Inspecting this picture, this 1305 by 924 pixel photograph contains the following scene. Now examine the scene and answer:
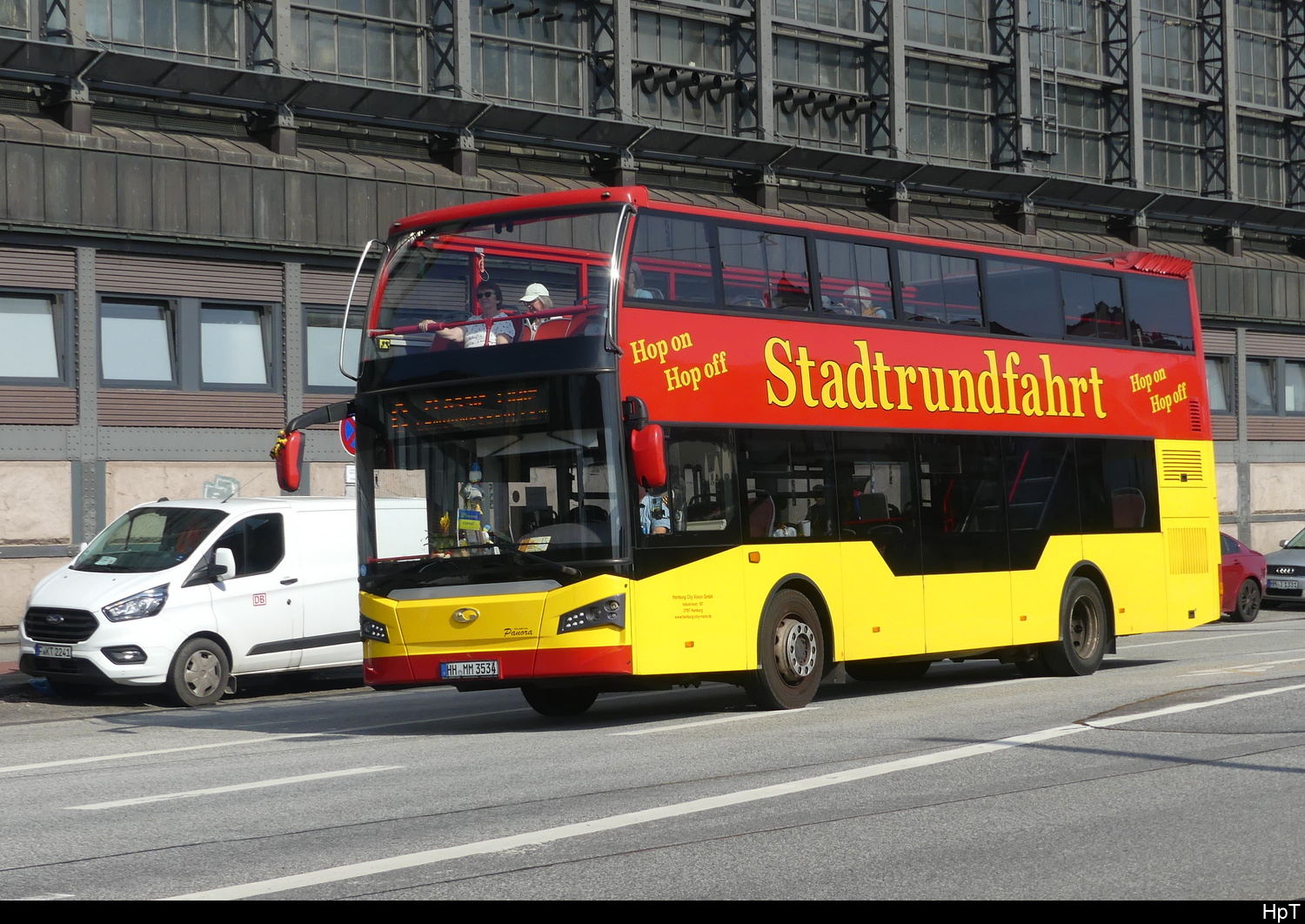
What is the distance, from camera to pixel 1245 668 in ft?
56.6

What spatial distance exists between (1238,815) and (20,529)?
19689 mm

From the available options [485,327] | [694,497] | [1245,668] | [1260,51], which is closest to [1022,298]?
[1245,668]

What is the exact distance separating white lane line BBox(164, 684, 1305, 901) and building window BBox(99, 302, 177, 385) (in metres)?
17.3

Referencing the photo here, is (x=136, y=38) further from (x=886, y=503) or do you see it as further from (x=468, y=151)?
(x=886, y=503)

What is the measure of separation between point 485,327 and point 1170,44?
3685 centimetres

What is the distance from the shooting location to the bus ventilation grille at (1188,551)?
19172mm

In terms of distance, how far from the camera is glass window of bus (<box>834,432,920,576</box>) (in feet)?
49.1

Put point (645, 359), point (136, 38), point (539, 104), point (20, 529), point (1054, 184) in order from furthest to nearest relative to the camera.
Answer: point (1054, 184) → point (539, 104) → point (136, 38) → point (20, 529) → point (645, 359)

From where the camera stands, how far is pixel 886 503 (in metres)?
15.4

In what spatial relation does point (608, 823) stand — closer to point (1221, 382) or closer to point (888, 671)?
point (888, 671)

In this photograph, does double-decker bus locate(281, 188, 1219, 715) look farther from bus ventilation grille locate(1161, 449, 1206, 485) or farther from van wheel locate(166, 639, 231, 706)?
van wheel locate(166, 639, 231, 706)

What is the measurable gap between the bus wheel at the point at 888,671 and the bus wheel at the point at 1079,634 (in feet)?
4.35

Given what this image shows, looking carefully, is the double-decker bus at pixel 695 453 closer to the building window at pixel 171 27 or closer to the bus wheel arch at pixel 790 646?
the bus wheel arch at pixel 790 646
